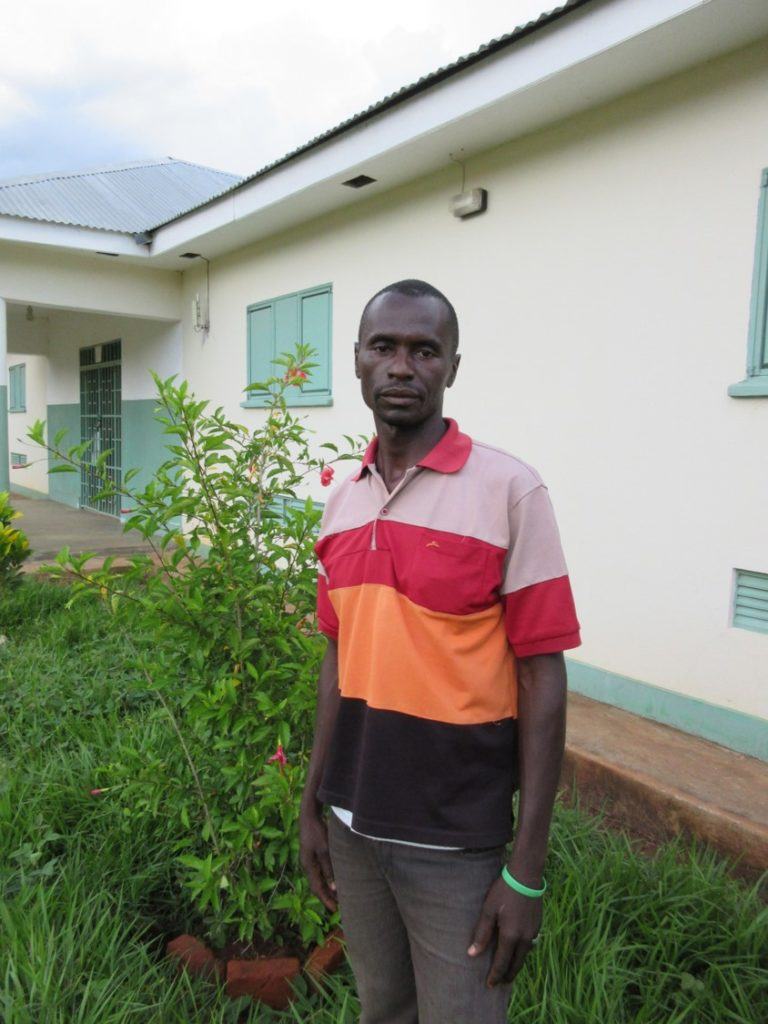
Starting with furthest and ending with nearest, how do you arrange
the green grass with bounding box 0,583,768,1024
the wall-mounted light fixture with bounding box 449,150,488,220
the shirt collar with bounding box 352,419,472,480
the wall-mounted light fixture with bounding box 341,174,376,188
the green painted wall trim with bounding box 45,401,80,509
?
the green painted wall trim with bounding box 45,401,80,509 < the wall-mounted light fixture with bounding box 341,174,376,188 < the wall-mounted light fixture with bounding box 449,150,488,220 < the green grass with bounding box 0,583,768,1024 < the shirt collar with bounding box 352,419,472,480

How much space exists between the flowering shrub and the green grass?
236mm

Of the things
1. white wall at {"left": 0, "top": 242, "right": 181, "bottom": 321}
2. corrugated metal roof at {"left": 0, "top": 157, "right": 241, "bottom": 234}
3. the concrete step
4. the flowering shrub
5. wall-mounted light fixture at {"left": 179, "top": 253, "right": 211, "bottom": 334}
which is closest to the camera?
the flowering shrub

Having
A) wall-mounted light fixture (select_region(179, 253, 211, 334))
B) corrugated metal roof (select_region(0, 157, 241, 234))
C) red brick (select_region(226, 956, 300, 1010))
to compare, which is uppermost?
corrugated metal roof (select_region(0, 157, 241, 234))

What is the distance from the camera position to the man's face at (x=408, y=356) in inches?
Answer: 55.6

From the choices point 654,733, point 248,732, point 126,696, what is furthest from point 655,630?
point 126,696

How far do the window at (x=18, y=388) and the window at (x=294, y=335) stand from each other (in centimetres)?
1053

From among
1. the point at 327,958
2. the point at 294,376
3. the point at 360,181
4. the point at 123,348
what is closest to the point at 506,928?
the point at 327,958

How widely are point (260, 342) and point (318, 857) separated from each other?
6350mm

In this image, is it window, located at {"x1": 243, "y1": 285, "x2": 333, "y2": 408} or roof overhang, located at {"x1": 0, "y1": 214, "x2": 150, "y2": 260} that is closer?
window, located at {"x1": 243, "y1": 285, "x2": 333, "y2": 408}

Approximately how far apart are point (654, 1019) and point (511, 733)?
124cm

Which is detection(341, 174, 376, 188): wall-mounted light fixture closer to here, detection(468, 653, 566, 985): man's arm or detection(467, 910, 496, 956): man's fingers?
detection(468, 653, 566, 985): man's arm

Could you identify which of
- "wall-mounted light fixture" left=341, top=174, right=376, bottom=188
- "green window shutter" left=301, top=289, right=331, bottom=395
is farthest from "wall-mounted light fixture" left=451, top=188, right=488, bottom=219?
"green window shutter" left=301, top=289, right=331, bottom=395

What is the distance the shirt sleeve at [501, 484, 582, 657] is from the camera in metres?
1.27

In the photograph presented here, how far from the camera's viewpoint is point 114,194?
9648 mm
